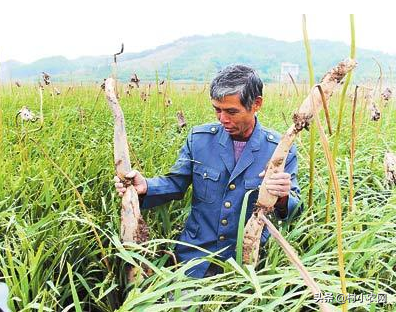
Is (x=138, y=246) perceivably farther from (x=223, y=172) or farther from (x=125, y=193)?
(x=223, y=172)

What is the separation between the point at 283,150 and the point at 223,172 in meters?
0.44

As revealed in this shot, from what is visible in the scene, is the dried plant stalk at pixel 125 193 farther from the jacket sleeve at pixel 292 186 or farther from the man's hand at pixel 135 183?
the jacket sleeve at pixel 292 186

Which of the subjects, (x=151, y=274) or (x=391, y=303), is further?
(x=151, y=274)

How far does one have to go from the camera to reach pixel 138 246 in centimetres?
132

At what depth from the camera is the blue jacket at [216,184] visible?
169 cm

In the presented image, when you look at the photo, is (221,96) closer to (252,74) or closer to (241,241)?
(252,74)

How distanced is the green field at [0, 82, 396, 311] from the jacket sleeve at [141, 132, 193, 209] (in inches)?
2.6

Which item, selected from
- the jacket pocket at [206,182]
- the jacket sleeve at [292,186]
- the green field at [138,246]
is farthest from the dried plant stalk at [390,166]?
the jacket pocket at [206,182]

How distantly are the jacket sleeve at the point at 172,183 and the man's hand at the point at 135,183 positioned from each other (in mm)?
22

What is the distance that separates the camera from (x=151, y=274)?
147 centimetres

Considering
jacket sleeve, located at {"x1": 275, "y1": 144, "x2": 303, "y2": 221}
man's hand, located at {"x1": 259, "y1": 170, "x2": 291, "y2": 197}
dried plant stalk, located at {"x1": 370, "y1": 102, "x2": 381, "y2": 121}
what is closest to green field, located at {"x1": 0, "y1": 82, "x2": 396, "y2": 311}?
jacket sleeve, located at {"x1": 275, "y1": 144, "x2": 303, "y2": 221}

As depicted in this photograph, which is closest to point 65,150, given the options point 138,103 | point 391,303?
point 391,303

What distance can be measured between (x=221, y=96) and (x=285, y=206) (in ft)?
1.27

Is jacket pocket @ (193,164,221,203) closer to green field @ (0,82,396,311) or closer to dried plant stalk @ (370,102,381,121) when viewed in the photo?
green field @ (0,82,396,311)
